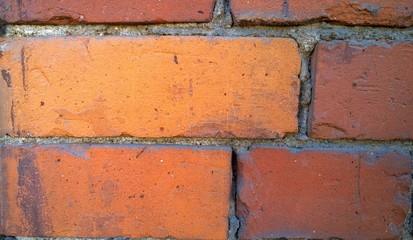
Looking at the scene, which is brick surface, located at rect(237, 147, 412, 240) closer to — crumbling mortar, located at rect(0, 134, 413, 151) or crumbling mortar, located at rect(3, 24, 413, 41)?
crumbling mortar, located at rect(0, 134, 413, 151)

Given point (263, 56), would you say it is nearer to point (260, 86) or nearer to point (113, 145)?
point (260, 86)

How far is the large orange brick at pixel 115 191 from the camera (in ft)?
1.56

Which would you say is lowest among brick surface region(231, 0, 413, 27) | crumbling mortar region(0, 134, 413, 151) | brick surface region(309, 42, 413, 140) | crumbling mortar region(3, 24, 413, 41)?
crumbling mortar region(0, 134, 413, 151)

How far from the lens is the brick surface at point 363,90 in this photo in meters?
0.45

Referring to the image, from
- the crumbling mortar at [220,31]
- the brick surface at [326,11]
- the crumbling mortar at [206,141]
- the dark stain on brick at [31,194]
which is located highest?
the brick surface at [326,11]

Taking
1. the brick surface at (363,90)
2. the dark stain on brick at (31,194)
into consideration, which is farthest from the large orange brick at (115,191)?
the brick surface at (363,90)

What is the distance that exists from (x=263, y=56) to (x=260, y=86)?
0.04 meters

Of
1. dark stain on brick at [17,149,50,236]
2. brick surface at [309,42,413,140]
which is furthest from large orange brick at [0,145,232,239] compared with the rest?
brick surface at [309,42,413,140]

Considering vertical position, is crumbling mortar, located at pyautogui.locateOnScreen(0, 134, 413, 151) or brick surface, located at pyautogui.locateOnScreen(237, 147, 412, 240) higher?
crumbling mortar, located at pyautogui.locateOnScreen(0, 134, 413, 151)

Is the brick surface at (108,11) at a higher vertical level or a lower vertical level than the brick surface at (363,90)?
higher

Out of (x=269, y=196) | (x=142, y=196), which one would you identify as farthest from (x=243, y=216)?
(x=142, y=196)

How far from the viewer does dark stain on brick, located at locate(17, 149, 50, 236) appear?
0.48m

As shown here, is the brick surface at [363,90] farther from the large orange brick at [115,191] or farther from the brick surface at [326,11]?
the large orange brick at [115,191]

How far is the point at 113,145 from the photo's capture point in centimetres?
48
